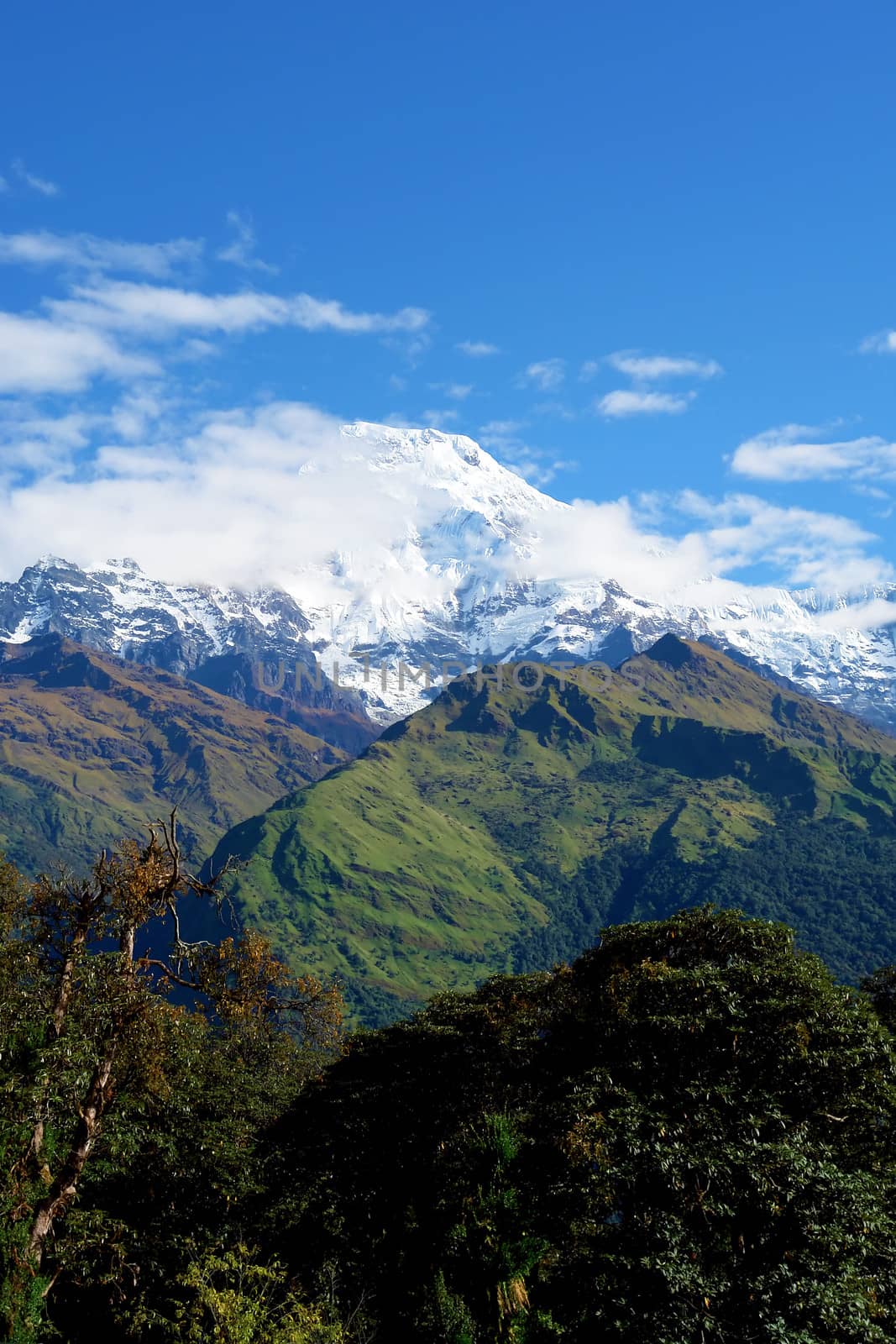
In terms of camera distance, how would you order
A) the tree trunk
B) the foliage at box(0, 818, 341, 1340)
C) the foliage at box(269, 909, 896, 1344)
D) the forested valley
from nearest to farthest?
1. the foliage at box(269, 909, 896, 1344)
2. the forested valley
3. the tree trunk
4. the foliage at box(0, 818, 341, 1340)

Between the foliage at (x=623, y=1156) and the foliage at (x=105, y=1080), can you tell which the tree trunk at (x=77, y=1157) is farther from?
the foliage at (x=623, y=1156)

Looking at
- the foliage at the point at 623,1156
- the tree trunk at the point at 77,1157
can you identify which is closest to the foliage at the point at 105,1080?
the tree trunk at the point at 77,1157

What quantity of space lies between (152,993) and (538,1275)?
27951mm

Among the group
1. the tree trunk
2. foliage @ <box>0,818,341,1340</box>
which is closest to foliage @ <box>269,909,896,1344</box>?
foliage @ <box>0,818,341,1340</box>

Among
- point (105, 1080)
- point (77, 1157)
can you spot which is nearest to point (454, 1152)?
point (105, 1080)

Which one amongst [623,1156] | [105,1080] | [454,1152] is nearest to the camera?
[105,1080]

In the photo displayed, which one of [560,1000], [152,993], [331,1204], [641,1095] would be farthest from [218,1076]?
[641,1095]

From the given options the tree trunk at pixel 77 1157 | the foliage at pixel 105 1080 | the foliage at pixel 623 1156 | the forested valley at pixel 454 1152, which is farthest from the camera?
the foliage at pixel 105 1080

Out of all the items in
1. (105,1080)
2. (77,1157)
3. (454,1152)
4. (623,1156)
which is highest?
(105,1080)

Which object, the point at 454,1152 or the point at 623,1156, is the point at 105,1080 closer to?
the point at 623,1156

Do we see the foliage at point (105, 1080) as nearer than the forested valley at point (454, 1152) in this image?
No

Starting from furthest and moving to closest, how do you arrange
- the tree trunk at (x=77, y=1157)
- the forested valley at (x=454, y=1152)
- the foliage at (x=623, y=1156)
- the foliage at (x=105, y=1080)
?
the foliage at (x=105, y=1080), the tree trunk at (x=77, y=1157), the forested valley at (x=454, y=1152), the foliage at (x=623, y=1156)

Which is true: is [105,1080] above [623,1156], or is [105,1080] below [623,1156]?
above

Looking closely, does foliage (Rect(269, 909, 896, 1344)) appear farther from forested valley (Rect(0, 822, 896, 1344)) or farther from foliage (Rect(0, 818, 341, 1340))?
foliage (Rect(0, 818, 341, 1340))
